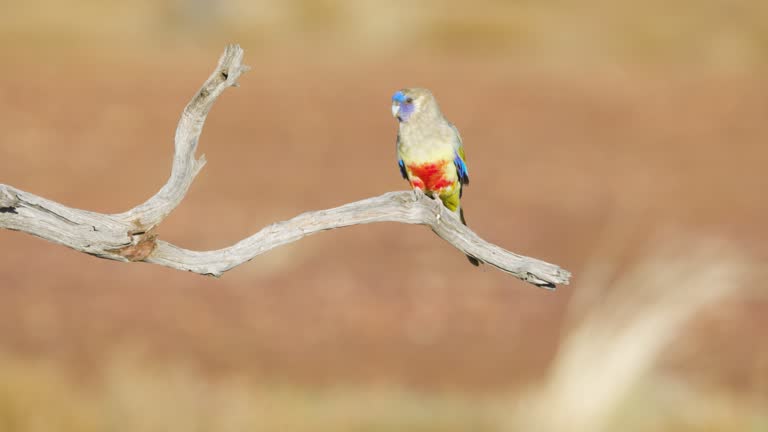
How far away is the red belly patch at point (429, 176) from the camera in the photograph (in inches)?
254

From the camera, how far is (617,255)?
17375mm

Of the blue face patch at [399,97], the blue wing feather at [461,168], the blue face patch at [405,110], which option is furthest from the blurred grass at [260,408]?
the blue face patch at [399,97]

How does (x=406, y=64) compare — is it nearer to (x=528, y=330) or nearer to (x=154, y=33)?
(x=154, y=33)

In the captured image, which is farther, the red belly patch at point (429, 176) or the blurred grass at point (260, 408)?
the blurred grass at point (260, 408)

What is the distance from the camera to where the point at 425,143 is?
6.44 meters

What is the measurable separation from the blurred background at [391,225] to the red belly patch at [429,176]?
3.55 m

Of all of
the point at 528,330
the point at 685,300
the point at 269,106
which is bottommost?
the point at 685,300

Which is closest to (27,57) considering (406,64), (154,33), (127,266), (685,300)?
(154,33)

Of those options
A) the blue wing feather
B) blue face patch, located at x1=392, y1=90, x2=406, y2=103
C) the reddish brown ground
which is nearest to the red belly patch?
the blue wing feather

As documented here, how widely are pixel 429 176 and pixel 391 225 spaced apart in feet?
36.1

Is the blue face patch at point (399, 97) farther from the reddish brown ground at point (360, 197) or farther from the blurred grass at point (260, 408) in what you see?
the reddish brown ground at point (360, 197)

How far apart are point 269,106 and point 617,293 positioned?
11322mm

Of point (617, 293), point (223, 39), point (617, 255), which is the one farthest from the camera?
point (223, 39)

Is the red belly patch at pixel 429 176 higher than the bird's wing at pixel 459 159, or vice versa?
the bird's wing at pixel 459 159
